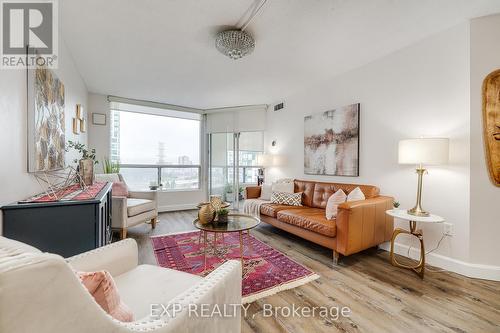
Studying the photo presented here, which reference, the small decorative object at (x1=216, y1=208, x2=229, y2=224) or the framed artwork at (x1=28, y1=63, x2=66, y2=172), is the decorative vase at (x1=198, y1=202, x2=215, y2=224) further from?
the framed artwork at (x1=28, y1=63, x2=66, y2=172)

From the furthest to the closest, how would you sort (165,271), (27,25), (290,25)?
(290,25), (27,25), (165,271)

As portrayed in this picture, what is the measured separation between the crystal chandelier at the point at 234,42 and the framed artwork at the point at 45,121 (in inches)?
59.4

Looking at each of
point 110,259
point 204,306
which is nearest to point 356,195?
point 204,306

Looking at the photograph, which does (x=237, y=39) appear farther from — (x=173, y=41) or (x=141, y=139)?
(x=141, y=139)

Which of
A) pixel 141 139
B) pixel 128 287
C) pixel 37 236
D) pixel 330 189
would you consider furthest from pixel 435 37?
pixel 141 139

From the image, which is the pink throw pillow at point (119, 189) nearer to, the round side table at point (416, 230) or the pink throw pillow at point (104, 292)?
the pink throw pillow at point (104, 292)

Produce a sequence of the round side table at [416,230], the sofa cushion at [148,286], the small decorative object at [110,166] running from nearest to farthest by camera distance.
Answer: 1. the sofa cushion at [148,286]
2. the round side table at [416,230]
3. the small decorative object at [110,166]

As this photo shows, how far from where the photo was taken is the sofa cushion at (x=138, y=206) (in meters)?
3.08

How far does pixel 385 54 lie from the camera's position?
2752 mm

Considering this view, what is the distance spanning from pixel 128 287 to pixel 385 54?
11.3 ft

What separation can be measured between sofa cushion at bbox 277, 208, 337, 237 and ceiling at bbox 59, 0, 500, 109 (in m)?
2.00

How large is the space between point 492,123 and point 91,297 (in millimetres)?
3117

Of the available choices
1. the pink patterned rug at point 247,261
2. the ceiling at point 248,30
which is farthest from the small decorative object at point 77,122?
the pink patterned rug at point 247,261

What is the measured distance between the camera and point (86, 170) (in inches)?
90.0
